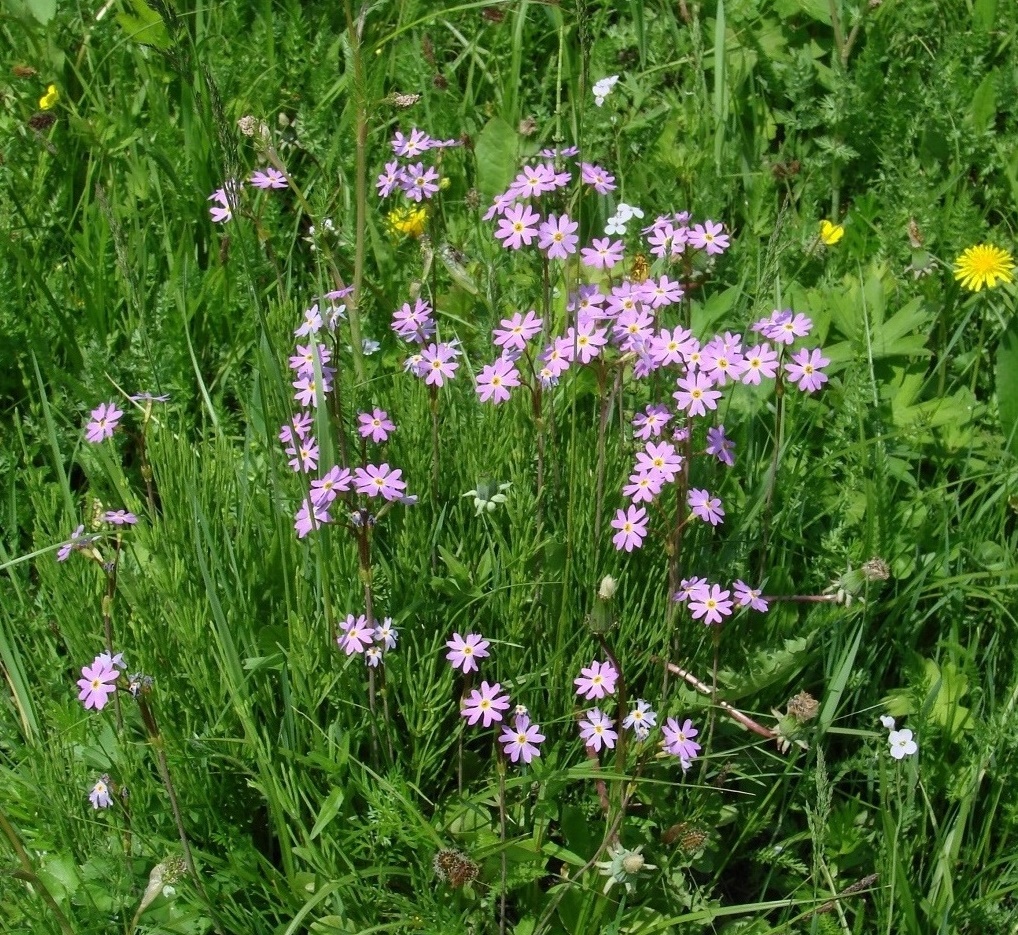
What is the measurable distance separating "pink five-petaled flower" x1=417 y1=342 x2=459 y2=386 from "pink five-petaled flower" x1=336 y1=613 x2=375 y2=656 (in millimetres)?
499

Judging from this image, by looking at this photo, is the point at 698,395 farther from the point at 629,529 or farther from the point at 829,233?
the point at 829,233

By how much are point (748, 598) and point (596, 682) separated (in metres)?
0.33

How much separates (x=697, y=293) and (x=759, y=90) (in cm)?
90

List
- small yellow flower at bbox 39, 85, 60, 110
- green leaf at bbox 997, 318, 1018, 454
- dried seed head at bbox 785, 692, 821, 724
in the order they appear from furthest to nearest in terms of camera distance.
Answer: small yellow flower at bbox 39, 85, 60, 110 → green leaf at bbox 997, 318, 1018, 454 → dried seed head at bbox 785, 692, 821, 724

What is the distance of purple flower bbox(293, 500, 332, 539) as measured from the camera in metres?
1.95

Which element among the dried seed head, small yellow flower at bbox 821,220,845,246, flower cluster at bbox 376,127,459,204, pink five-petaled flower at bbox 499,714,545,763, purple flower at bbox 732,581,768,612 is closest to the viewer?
the dried seed head

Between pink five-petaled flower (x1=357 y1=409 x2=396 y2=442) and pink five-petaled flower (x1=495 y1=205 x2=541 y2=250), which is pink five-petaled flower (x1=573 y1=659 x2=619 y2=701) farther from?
pink five-petaled flower (x1=495 y1=205 x2=541 y2=250)

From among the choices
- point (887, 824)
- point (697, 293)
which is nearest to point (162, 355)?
point (697, 293)

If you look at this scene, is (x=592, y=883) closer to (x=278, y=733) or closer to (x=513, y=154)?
(x=278, y=733)

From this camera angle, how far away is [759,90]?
3631 millimetres

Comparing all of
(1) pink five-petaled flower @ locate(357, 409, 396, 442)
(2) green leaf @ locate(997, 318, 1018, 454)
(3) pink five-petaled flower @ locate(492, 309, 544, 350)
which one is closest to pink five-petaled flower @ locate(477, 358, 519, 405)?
(3) pink five-petaled flower @ locate(492, 309, 544, 350)

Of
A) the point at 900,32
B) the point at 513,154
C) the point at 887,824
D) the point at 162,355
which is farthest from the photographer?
the point at 900,32

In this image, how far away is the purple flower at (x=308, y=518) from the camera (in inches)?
76.6

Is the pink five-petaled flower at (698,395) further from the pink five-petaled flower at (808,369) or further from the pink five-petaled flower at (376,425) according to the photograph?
the pink five-petaled flower at (376,425)
